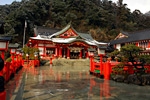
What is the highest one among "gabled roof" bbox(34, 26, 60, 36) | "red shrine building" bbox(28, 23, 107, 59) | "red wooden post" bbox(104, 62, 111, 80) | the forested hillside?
the forested hillside

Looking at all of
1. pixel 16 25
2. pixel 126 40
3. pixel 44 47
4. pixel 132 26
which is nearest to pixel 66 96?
pixel 44 47

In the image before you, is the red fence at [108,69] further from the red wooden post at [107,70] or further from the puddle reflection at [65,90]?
the puddle reflection at [65,90]

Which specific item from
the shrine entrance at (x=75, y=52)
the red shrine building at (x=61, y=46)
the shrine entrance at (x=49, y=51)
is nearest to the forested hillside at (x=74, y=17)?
the red shrine building at (x=61, y=46)

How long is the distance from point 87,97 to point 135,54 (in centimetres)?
533

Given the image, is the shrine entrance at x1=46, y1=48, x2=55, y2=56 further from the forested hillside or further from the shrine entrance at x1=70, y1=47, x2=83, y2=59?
the forested hillside

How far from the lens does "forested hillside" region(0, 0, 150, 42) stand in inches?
2197

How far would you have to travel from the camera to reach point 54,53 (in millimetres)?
A: 35188

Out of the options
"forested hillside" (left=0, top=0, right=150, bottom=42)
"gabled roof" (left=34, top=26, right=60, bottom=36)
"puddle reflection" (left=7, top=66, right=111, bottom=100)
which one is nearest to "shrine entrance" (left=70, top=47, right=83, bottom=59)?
"gabled roof" (left=34, top=26, right=60, bottom=36)

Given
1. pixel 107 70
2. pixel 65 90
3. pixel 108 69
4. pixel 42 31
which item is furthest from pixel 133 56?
pixel 42 31

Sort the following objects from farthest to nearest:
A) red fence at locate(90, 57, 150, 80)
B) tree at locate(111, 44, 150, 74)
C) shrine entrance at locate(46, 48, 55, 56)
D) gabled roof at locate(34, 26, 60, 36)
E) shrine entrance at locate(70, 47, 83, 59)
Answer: gabled roof at locate(34, 26, 60, 36) < shrine entrance at locate(70, 47, 83, 59) < shrine entrance at locate(46, 48, 55, 56) < red fence at locate(90, 57, 150, 80) < tree at locate(111, 44, 150, 74)

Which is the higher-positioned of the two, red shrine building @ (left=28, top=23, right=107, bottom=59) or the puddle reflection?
red shrine building @ (left=28, top=23, right=107, bottom=59)

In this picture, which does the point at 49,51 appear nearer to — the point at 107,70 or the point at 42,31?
the point at 42,31

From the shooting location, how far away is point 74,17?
62.0m

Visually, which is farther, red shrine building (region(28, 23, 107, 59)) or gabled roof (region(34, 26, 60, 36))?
gabled roof (region(34, 26, 60, 36))
